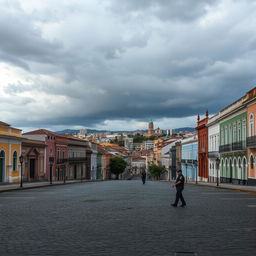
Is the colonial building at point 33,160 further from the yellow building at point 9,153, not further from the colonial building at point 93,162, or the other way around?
the colonial building at point 93,162

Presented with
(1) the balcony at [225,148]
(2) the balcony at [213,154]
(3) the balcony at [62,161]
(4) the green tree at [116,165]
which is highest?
(1) the balcony at [225,148]

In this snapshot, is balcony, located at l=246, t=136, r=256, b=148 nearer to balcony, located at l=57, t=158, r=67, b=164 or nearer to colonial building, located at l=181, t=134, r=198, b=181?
colonial building, located at l=181, t=134, r=198, b=181

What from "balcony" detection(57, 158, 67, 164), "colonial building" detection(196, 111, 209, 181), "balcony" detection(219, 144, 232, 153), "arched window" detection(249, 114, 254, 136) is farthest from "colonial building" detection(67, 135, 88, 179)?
"arched window" detection(249, 114, 254, 136)

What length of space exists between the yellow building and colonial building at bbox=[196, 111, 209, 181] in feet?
99.5

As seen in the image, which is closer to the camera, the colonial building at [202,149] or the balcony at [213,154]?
the balcony at [213,154]

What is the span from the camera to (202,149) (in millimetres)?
68062

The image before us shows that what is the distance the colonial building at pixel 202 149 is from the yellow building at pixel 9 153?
30325 millimetres

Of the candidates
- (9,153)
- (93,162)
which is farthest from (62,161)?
(9,153)

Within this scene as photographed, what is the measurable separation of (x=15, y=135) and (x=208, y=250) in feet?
131

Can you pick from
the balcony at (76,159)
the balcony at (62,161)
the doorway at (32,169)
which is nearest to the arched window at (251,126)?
the doorway at (32,169)

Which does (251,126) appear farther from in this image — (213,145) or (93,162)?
(93,162)

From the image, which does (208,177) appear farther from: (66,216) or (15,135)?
(66,216)

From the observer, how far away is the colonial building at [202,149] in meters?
65.3

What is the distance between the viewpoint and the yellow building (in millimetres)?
42312
